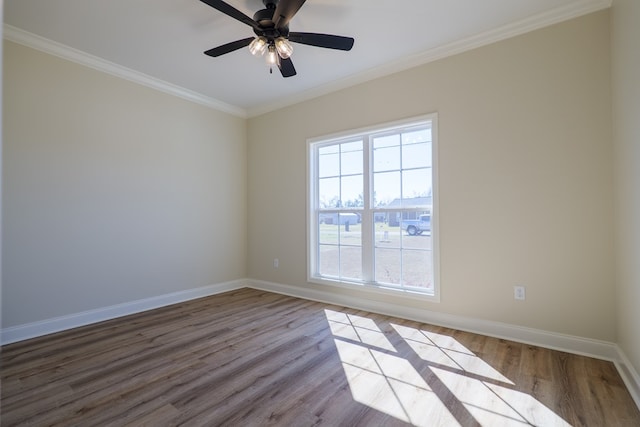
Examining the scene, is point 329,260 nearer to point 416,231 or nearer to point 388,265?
point 388,265

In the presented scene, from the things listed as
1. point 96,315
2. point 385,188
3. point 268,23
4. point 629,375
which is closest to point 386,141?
point 385,188

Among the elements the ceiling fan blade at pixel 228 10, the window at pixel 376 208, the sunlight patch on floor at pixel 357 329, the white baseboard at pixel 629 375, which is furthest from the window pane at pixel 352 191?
the white baseboard at pixel 629 375

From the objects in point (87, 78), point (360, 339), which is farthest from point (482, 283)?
point (87, 78)

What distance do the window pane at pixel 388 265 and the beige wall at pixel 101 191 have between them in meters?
2.24

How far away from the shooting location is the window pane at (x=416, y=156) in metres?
3.44

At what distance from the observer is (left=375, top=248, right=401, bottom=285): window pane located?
3.64 meters

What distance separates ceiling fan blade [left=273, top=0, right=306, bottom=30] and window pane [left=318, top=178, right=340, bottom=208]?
84.1 inches

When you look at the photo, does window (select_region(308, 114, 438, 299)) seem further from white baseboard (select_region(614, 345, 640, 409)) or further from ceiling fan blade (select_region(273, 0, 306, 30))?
ceiling fan blade (select_region(273, 0, 306, 30))

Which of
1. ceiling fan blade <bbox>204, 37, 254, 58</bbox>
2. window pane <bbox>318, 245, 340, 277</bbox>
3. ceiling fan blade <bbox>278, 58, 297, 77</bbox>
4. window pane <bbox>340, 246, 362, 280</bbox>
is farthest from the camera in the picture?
Answer: window pane <bbox>318, 245, 340, 277</bbox>

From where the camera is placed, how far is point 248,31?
2988 mm

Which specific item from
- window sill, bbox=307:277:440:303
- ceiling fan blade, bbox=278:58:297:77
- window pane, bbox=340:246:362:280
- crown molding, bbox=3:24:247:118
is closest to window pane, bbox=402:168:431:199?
window pane, bbox=340:246:362:280

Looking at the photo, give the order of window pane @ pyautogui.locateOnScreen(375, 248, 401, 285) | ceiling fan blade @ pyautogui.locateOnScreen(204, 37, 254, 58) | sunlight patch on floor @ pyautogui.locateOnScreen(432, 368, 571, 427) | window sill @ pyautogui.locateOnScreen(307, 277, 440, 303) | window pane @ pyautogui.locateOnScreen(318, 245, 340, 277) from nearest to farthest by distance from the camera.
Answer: sunlight patch on floor @ pyautogui.locateOnScreen(432, 368, 571, 427)
ceiling fan blade @ pyautogui.locateOnScreen(204, 37, 254, 58)
window sill @ pyautogui.locateOnScreen(307, 277, 440, 303)
window pane @ pyautogui.locateOnScreen(375, 248, 401, 285)
window pane @ pyautogui.locateOnScreen(318, 245, 340, 277)

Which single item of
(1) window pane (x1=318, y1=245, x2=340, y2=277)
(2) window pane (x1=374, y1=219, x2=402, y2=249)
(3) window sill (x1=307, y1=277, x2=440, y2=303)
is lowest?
(3) window sill (x1=307, y1=277, x2=440, y2=303)

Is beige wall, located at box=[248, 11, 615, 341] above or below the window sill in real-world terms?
above
